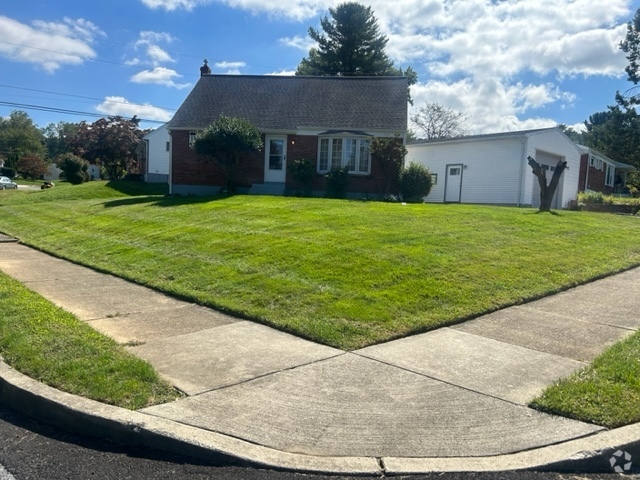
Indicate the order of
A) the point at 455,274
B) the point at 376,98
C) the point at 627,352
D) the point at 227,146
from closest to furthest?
1. the point at 627,352
2. the point at 455,274
3. the point at 227,146
4. the point at 376,98

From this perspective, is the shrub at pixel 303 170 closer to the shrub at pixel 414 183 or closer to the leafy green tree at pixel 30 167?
the shrub at pixel 414 183

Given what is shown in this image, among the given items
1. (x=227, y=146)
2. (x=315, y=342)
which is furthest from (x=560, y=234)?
(x=227, y=146)

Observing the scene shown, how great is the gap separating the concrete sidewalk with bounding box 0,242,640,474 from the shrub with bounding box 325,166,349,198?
14606mm

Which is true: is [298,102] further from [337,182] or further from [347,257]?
[347,257]

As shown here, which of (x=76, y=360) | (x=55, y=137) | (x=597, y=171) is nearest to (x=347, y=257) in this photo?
(x=76, y=360)

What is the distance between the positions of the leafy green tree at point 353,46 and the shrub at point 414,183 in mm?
29381

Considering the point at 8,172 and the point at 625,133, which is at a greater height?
the point at 625,133

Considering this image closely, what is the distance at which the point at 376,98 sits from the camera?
24031 mm

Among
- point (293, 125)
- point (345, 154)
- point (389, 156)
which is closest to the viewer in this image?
point (389, 156)

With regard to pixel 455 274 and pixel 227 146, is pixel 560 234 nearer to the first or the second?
pixel 455 274

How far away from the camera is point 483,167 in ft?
82.2

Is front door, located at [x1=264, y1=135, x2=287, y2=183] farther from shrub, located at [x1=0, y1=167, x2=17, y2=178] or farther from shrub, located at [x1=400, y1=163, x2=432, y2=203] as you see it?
shrub, located at [x1=0, y1=167, x2=17, y2=178]

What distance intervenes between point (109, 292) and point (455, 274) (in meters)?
5.42

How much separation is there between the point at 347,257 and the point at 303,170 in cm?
1353
